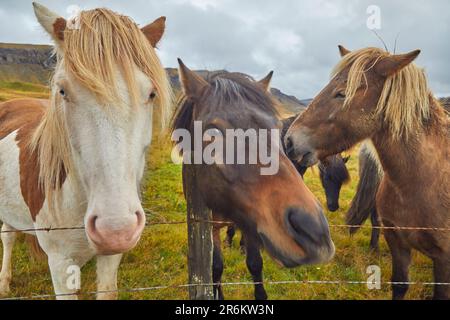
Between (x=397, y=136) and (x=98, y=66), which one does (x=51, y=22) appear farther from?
(x=397, y=136)

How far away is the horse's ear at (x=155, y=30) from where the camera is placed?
2.47 metres

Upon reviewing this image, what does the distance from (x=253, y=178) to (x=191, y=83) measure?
111cm

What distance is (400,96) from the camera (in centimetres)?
325

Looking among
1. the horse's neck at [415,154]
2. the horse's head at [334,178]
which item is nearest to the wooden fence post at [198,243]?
the horse's neck at [415,154]

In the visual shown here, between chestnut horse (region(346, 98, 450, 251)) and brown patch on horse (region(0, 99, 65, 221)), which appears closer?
Result: brown patch on horse (region(0, 99, 65, 221))

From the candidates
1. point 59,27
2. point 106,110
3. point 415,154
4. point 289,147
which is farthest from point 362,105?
point 59,27

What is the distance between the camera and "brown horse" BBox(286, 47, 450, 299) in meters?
3.20

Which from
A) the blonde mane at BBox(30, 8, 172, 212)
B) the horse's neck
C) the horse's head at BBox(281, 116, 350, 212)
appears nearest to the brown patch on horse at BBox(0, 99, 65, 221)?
the blonde mane at BBox(30, 8, 172, 212)

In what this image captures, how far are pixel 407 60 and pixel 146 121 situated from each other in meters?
2.67

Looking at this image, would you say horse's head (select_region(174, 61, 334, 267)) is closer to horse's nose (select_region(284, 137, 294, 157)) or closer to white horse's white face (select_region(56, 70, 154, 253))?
white horse's white face (select_region(56, 70, 154, 253))

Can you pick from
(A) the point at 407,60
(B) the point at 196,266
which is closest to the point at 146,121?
(B) the point at 196,266

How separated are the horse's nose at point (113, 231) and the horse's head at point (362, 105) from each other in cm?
235

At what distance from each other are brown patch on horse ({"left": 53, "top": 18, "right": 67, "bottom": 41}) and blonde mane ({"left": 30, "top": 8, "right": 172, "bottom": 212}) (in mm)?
47
